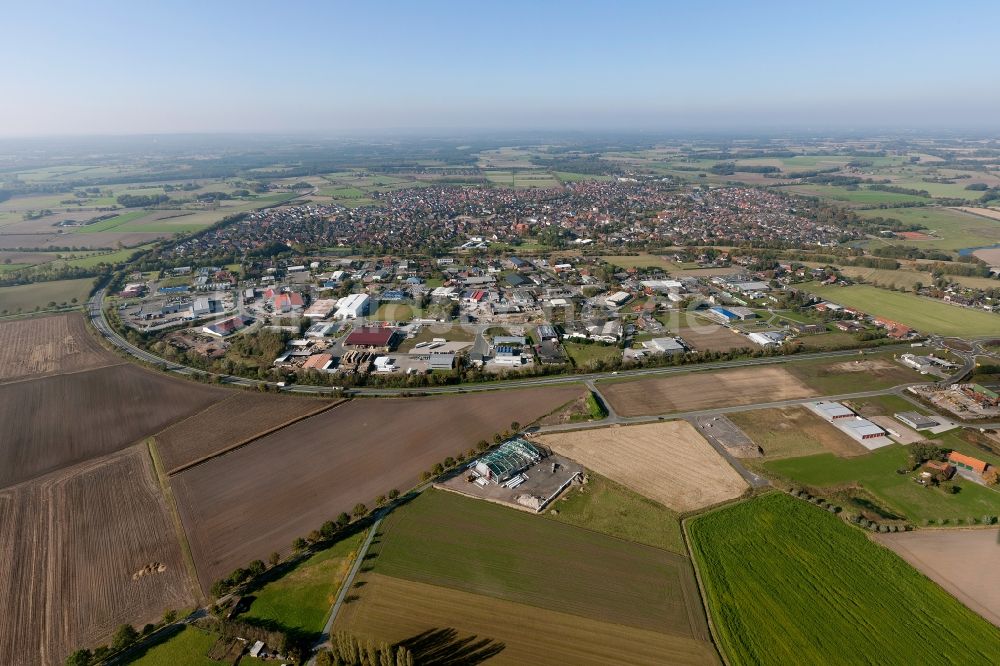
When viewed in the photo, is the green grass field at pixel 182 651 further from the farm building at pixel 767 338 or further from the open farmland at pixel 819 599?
the farm building at pixel 767 338

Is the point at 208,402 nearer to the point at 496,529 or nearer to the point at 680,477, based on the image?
→ the point at 496,529

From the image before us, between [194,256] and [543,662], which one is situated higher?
[194,256]

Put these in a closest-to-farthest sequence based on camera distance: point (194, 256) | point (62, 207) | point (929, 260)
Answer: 1. point (929, 260)
2. point (194, 256)
3. point (62, 207)

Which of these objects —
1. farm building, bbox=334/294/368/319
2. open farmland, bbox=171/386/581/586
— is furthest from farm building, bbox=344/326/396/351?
open farmland, bbox=171/386/581/586

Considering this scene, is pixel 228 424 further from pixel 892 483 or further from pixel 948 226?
pixel 948 226

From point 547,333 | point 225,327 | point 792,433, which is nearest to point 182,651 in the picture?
point 792,433

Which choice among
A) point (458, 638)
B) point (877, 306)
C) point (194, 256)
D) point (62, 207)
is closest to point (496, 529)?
point (458, 638)
